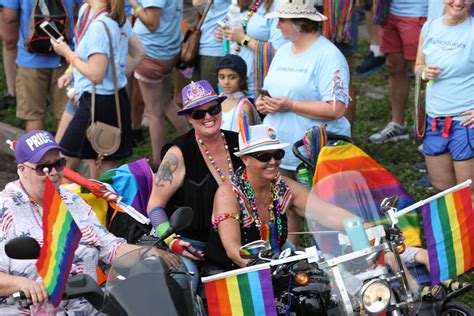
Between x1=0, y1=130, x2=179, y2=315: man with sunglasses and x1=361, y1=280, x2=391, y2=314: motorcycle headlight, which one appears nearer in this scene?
x1=361, y1=280, x2=391, y2=314: motorcycle headlight

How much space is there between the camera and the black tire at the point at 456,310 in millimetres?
6078

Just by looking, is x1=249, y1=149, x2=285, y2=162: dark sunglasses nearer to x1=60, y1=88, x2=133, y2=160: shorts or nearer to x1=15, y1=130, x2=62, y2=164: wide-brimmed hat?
x1=15, y1=130, x2=62, y2=164: wide-brimmed hat

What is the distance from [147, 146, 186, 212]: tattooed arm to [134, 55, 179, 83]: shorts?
2960 millimetres

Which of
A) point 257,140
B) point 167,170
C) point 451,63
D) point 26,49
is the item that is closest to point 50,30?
point 26,49

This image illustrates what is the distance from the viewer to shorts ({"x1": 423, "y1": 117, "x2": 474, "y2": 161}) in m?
7.62

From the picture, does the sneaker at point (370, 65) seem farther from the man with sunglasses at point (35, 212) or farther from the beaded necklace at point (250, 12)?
the man with sunglasses at point (35, 212)

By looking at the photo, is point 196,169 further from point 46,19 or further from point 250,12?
point 46,19

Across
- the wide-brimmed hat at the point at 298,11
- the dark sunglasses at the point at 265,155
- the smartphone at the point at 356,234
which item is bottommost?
the dark sunglasses at the point at 265,155

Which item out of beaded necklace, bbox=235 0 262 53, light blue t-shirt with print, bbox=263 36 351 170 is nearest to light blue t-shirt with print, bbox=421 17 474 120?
light blue t-shirt with print, bbox=263 36 351 170

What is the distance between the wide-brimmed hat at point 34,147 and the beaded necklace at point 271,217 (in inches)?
44.9

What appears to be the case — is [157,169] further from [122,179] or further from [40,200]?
[40,200]

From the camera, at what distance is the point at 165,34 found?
9.45 meters

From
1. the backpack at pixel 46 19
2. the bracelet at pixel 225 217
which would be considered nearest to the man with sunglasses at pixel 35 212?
the bracelet at pixel 225 217

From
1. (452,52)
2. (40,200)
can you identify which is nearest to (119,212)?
(40,200)
